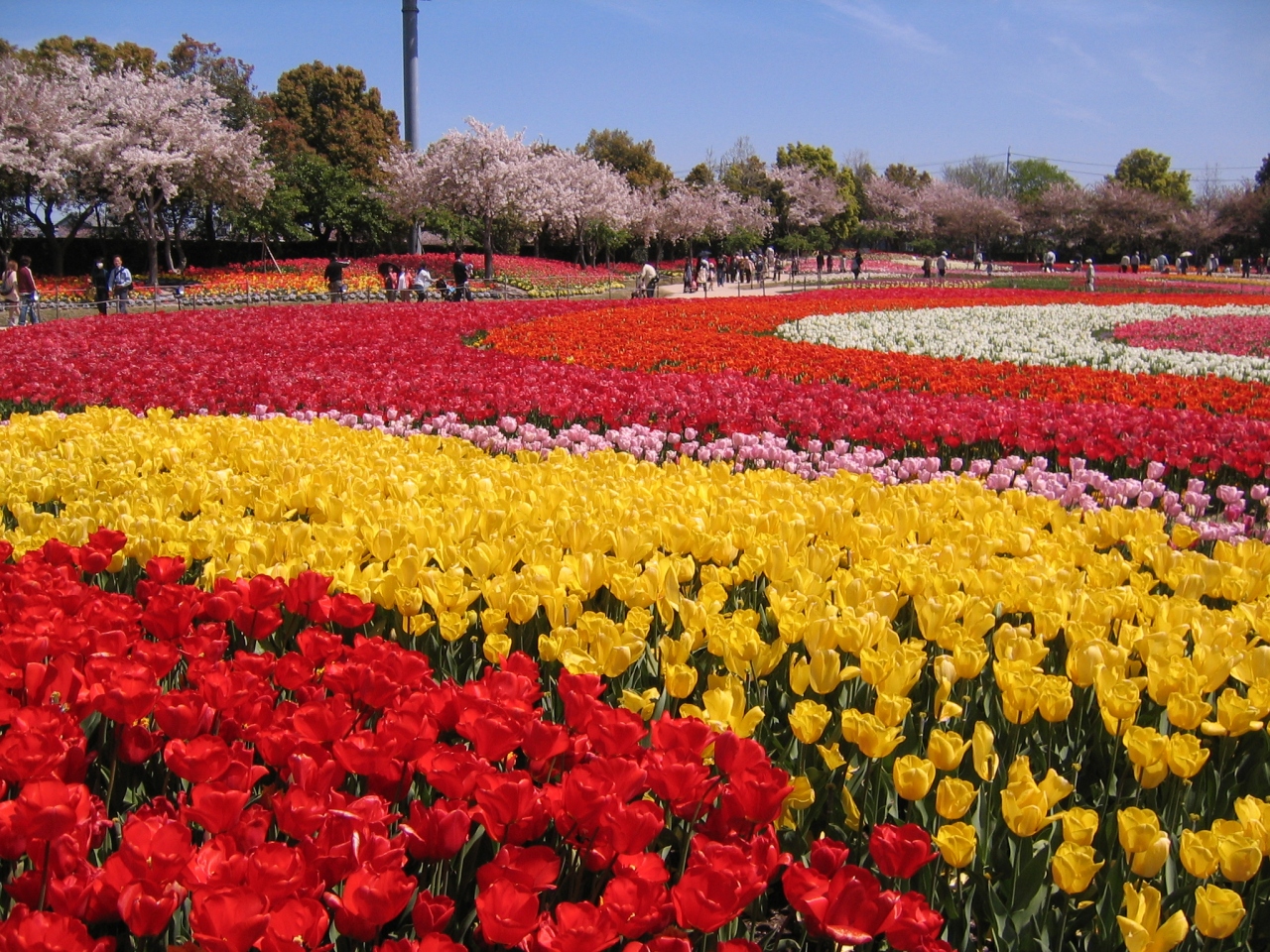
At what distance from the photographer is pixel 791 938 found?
1.78m

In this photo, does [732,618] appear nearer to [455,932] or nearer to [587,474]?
[455,932]

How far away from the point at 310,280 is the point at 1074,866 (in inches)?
1326

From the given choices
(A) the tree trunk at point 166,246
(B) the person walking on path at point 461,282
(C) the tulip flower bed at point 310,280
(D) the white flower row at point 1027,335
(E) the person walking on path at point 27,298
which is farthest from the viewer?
(A) the tree trunk at point 166,246

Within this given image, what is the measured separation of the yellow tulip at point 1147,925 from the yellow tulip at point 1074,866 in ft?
0.20

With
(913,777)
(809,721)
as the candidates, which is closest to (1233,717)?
(913,777)

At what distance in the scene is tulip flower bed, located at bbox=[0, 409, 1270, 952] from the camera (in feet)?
4.65

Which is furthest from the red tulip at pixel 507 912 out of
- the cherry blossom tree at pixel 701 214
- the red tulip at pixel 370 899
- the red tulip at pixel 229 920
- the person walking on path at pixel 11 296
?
the cherry blossom tree at pixel 701 214

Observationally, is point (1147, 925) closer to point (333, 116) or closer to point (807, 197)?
point (333, 116)

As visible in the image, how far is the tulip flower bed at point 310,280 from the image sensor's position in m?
27.9

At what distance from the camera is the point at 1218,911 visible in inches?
56.8

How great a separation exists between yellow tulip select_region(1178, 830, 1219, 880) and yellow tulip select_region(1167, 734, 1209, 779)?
188 mm

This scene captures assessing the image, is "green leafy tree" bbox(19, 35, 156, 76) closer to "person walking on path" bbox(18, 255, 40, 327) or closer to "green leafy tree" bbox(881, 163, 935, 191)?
"person walking on path" bbox(18, 255, 40, 327)

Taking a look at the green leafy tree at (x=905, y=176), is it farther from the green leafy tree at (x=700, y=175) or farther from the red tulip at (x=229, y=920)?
the red tulip at (x=229, y=920)

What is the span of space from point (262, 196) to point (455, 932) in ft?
125
